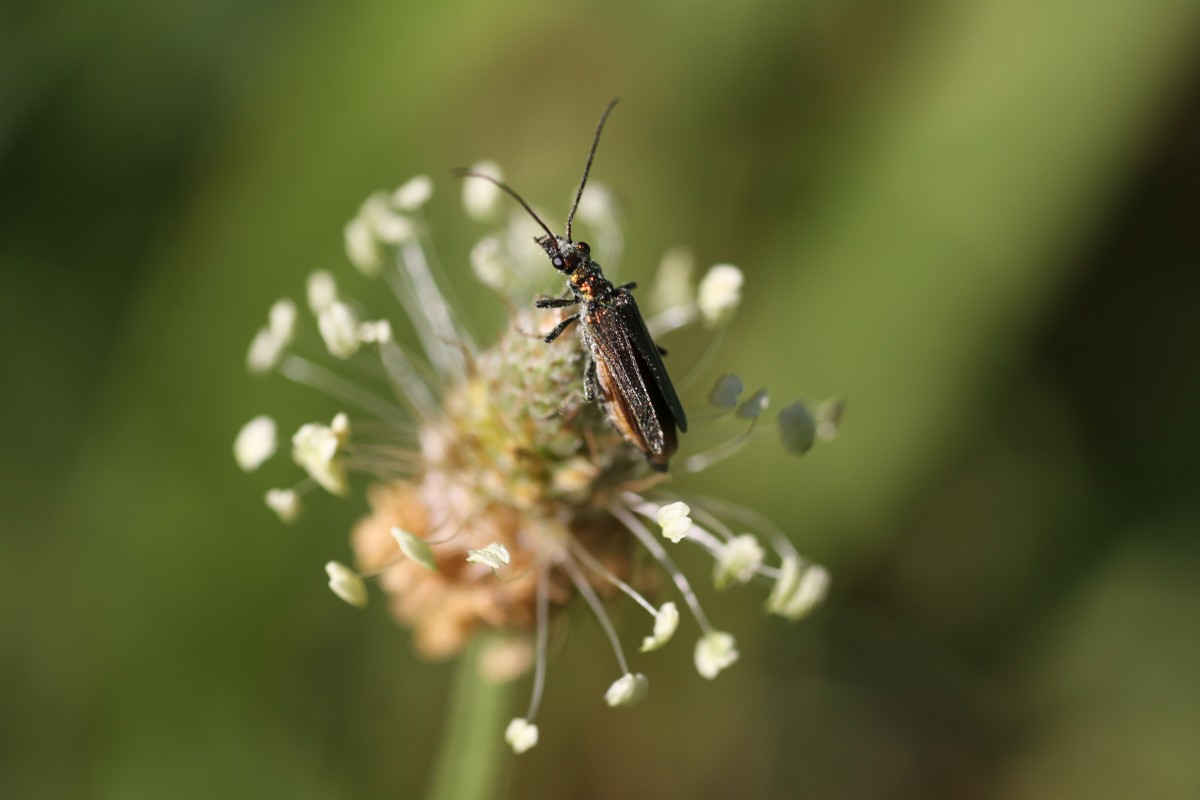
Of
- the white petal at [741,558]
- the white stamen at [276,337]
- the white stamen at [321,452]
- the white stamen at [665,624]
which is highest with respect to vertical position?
the white stamen at [276,337]

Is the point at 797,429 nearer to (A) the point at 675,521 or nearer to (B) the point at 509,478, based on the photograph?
(A) the point at 675,521

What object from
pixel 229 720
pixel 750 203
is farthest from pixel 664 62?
pixel 229 720

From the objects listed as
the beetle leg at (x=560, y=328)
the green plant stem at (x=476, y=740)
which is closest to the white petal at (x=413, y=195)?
the beetle leg at (x=560, y=328)

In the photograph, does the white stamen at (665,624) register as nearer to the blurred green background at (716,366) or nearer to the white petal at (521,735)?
the white petal at (521,735)

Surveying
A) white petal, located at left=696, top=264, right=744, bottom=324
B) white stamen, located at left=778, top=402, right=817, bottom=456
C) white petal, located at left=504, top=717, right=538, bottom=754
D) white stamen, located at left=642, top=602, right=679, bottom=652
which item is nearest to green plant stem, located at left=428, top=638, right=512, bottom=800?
white petal, located at left=504, top=717, right=538, bottom=754

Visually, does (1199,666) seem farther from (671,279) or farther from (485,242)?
(485,242)

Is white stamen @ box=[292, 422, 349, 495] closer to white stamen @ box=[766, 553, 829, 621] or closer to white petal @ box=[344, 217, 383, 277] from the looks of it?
white petal @ box=[344, 217, 383, 277]
